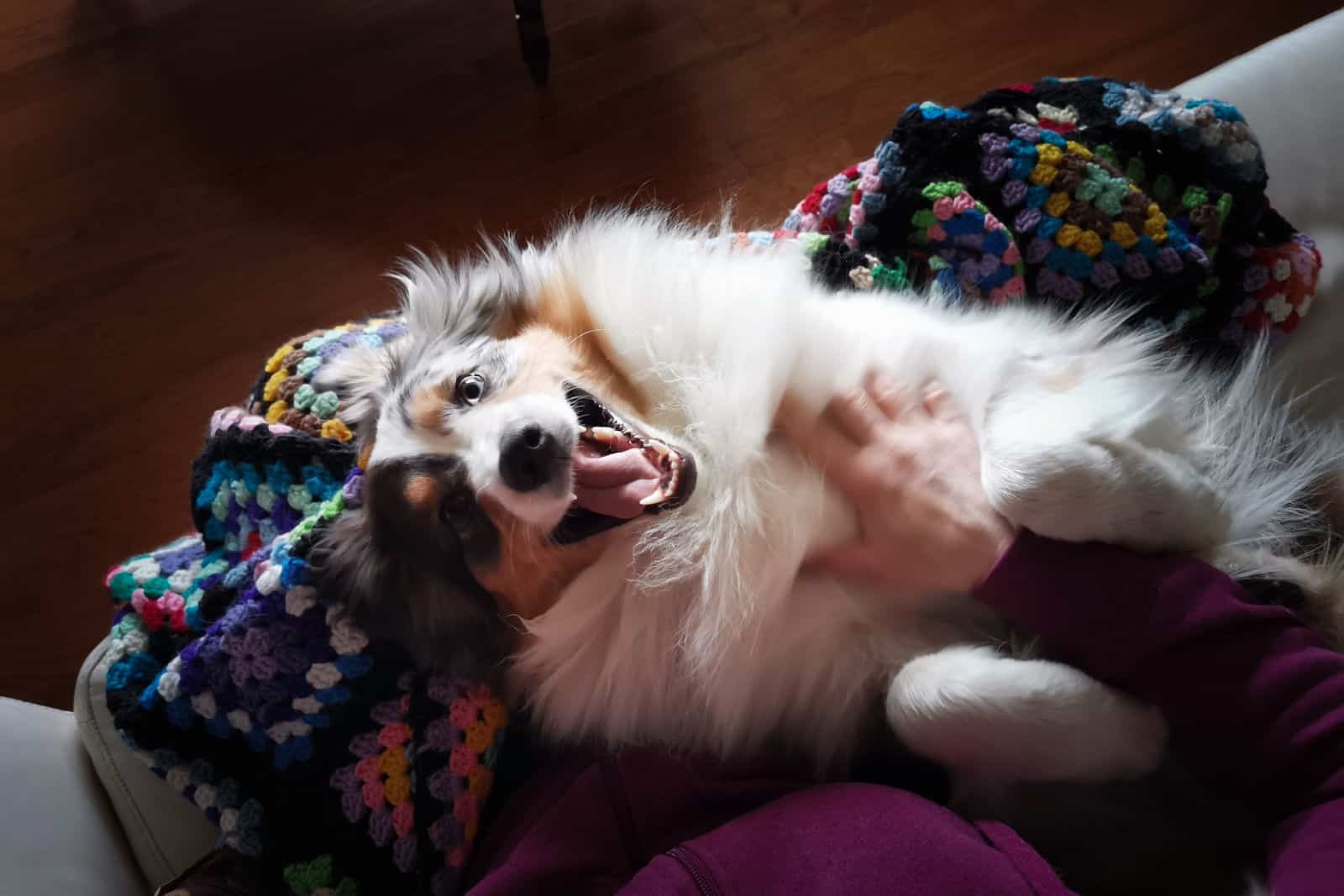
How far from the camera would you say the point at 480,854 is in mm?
1403

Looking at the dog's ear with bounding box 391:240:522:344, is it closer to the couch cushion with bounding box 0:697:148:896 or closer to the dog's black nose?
the dog's black nose

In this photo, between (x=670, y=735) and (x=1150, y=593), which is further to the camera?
(x=670, y=735)

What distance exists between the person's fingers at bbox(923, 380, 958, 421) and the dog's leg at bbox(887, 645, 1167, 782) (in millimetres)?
343

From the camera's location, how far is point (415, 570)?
1402mm

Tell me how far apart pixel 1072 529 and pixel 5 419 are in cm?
239

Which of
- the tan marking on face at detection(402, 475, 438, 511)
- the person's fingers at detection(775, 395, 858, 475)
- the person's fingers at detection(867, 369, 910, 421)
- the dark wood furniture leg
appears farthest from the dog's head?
the dark wood furniture leg

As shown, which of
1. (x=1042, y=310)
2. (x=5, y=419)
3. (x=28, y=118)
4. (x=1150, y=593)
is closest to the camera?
(x=1150, y=593)

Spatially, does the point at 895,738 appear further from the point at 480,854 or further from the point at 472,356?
the point at 472,356


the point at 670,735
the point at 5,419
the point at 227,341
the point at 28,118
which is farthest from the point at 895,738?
the point at 28,118

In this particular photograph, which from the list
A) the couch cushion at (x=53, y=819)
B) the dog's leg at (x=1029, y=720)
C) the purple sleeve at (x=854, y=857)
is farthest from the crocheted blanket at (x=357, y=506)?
the dog's leg at (x=1029, y=720)

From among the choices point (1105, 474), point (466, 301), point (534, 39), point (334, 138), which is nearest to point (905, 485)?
point (1105, 474)

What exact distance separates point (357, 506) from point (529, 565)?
0.28m

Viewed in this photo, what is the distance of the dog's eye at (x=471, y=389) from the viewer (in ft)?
4.69

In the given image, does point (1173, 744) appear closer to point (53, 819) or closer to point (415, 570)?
point (415, 570)
